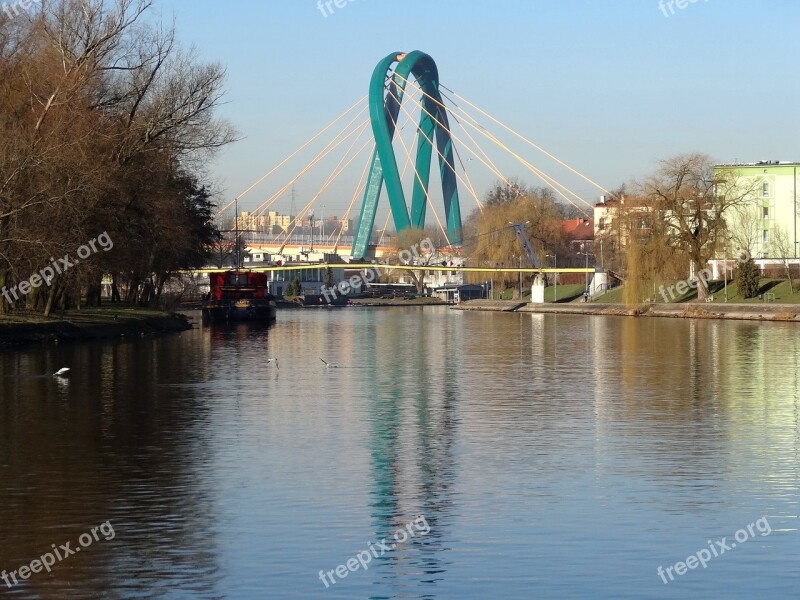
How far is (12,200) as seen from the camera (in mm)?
38062

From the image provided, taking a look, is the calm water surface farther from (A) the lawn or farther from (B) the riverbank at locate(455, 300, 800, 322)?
(A) the lawn

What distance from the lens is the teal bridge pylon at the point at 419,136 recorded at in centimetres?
12006

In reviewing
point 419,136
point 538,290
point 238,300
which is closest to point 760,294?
point 538,290

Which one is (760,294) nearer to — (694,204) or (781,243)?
(694,204)

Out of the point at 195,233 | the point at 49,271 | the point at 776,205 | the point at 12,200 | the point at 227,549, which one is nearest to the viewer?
the point at 227,549

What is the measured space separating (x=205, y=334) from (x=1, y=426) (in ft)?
118

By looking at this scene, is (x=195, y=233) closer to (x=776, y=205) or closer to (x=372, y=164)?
(x=776, y=205)

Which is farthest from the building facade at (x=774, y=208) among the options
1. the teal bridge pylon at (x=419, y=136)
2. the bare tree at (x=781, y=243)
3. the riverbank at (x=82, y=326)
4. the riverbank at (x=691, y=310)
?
the riverbank at (x=82, y=326)

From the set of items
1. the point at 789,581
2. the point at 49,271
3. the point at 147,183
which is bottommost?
the point at 789,581

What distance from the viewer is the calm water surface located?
33.4 feet

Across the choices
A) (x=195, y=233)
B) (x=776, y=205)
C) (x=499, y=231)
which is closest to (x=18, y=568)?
(x=195, y=233)

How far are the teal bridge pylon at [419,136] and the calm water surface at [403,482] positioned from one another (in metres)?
91.7

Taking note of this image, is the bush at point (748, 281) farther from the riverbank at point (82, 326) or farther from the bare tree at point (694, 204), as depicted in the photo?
the riverbank at point (82, 326)

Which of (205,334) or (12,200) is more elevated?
(12,200)
